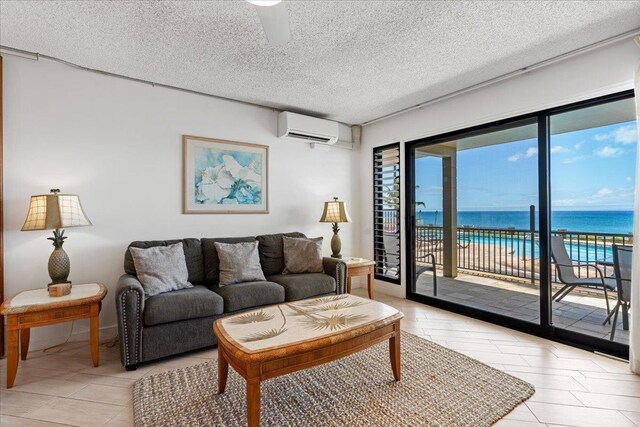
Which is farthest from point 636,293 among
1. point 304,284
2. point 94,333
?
point 94,333

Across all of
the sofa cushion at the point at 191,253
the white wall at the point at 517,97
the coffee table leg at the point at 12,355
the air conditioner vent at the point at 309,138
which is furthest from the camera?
the air conditioner vent at the point at 309,138

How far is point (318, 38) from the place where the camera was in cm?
236

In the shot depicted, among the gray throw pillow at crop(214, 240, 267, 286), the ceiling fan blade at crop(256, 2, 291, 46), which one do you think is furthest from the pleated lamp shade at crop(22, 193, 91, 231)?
the ceiling fan blade at crop(256, 2, 291, 46)

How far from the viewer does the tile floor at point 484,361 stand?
5.77 feet

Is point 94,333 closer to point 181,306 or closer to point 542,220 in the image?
point 181,306

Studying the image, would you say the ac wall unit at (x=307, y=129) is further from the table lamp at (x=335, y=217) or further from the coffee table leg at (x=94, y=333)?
the coffee table leg at (x=94, y=333)

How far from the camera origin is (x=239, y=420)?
1729 mm

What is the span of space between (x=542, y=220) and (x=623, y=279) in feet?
2.39

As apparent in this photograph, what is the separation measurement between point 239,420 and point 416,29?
2827 millimetres

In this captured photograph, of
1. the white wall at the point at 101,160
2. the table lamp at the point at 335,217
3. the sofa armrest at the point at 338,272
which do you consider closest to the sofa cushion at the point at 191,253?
the white wall at the point at 101,160

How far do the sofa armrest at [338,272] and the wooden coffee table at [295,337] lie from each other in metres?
1.05

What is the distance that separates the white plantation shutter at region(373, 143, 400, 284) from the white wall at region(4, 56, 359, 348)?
1784 millimetres

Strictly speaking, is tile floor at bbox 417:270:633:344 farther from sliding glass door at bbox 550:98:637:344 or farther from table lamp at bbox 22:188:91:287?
table lamp at bbox 22:188:91:287

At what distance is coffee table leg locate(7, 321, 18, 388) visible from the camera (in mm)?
2039
